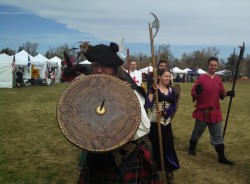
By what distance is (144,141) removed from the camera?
2.78 meters

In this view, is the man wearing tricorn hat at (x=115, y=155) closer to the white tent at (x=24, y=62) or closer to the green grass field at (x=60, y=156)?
the green grass field at (x=60, y=156)

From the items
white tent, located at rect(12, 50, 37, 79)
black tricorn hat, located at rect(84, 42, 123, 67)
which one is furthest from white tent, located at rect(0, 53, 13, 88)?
black tricorn hat, located at rect(84, 42, 123, 67)

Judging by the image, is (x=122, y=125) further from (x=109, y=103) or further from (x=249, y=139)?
(x=249, y=139)

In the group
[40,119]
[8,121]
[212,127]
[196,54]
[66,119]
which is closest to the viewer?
[66,119]

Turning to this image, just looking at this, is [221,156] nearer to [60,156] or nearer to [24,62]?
[60,156]

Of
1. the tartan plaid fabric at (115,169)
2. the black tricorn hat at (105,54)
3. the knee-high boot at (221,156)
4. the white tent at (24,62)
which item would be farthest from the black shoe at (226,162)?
the white tent at (24,62)

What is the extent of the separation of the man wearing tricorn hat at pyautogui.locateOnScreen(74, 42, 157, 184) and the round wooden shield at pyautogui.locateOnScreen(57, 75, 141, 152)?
5.6 inches

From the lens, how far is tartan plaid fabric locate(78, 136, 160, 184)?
2557mm

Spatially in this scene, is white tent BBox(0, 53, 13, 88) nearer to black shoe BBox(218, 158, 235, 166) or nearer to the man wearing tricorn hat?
black shoe BBox(218, 158, 235, 166)

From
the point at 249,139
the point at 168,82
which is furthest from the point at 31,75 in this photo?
the point at 168,82

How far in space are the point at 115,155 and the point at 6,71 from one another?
68.7 feet

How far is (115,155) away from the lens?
2.54 metres

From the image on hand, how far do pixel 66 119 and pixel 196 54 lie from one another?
75251mm

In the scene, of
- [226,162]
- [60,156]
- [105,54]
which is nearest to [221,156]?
[226,162]
